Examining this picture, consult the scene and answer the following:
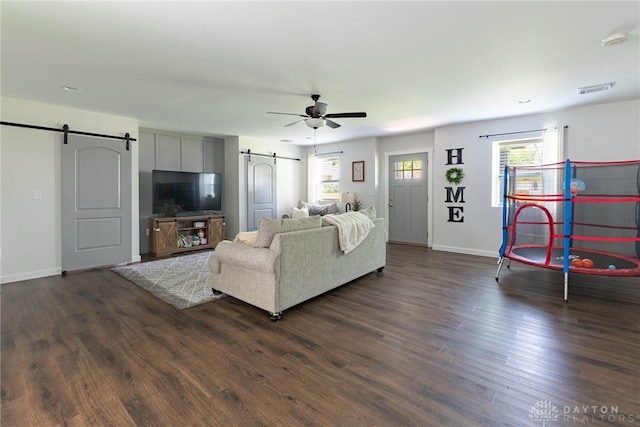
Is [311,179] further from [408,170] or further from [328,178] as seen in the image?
[408,170]

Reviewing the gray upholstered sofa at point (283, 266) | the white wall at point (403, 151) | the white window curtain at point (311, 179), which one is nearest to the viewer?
the gray upholstered sofa at point (283, 266)

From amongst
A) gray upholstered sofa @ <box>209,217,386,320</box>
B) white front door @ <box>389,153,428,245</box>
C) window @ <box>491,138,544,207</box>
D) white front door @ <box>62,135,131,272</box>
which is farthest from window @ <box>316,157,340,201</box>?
white front door @ <box>62,135,131,272</box>

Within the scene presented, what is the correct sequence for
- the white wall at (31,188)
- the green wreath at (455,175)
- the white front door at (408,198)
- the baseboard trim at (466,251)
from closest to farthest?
the white wall at (31,188) < the baseboard trim at (466,251) < the green wreath at (455,175) < the white front door at (408,198)

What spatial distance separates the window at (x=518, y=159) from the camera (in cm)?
464

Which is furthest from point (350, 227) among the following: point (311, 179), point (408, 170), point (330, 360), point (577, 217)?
point (311, 179)

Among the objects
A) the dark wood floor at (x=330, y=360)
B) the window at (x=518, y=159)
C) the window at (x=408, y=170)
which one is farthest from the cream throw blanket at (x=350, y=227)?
the window at (x=408, y=170)

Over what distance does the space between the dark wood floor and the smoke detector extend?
2505 millimetres

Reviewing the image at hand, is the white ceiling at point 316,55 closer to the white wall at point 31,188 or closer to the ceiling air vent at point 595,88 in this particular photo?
the ceiling air vent at point 595,88

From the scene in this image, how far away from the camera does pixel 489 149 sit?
17.8ft

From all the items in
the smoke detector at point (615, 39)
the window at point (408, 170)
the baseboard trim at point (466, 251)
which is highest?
the smoke detector at point (615, 39)

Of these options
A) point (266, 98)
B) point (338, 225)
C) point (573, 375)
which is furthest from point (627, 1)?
point (266, 98)

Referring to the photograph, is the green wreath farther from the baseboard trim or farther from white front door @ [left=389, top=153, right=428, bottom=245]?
the baseboard trim

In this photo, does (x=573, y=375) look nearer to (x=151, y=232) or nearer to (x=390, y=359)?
(x=390, y=359)

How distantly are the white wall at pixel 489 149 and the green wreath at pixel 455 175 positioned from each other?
11cm
